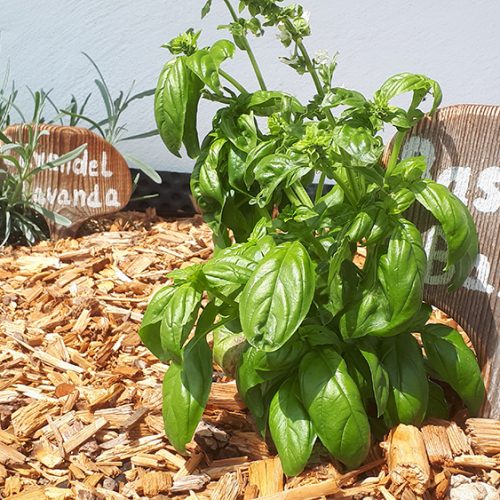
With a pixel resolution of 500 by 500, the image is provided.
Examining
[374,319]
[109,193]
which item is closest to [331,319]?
[374,319]

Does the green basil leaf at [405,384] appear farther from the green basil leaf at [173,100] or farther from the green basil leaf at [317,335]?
the green basil leaf at [173,100]

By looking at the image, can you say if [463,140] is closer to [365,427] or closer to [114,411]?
[365,427]

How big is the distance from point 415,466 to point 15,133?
7.30 feet

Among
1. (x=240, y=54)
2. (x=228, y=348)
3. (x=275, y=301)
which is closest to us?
(x=275, y=301)

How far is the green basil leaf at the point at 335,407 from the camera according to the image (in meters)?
1.53

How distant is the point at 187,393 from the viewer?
1.61 metres

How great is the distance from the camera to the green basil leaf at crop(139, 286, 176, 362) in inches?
63.0

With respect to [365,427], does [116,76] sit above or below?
above

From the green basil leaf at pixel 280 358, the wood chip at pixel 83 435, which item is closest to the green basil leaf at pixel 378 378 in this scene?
the green basil leaf at pixel 280 358

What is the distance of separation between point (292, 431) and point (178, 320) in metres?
0.31

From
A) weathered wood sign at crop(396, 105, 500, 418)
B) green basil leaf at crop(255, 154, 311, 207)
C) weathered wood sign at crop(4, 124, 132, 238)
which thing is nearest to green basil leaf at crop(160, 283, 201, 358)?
green basil leaf at crop(255, 154, 311, 207)

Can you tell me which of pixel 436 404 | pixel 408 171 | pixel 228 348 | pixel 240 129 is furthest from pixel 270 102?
pixel 436 404

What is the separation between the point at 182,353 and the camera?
159 cm

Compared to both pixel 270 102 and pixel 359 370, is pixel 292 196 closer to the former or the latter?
pixel 270 102
